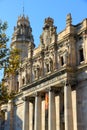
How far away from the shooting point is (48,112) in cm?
4081

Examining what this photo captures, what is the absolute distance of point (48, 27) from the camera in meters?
44.9

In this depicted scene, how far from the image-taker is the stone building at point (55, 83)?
120 ft

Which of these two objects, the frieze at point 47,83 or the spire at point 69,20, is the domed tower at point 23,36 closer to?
the frieze at point 47,83

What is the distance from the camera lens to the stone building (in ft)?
120

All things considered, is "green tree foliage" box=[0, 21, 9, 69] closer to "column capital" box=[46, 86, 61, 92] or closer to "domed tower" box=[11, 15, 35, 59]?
"column capital" box=[46, 86, 61, 92]

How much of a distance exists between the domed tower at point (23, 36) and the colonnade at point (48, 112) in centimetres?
1498

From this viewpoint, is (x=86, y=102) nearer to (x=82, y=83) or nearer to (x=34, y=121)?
(x=82, y=83)

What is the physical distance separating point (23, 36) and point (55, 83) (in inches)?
872

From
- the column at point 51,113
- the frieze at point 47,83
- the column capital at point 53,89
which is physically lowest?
the column at point 51,113

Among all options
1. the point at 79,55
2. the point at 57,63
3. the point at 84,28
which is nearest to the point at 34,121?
the point at 57,63

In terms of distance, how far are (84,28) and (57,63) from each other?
619 cm

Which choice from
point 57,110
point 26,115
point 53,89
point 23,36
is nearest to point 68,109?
point 57,110

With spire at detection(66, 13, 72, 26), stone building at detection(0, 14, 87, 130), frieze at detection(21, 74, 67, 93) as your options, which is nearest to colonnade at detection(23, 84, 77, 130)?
stone building at detection(0, 14, 87, 130)

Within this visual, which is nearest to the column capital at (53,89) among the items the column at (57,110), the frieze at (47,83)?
the frieze at (47,83)
